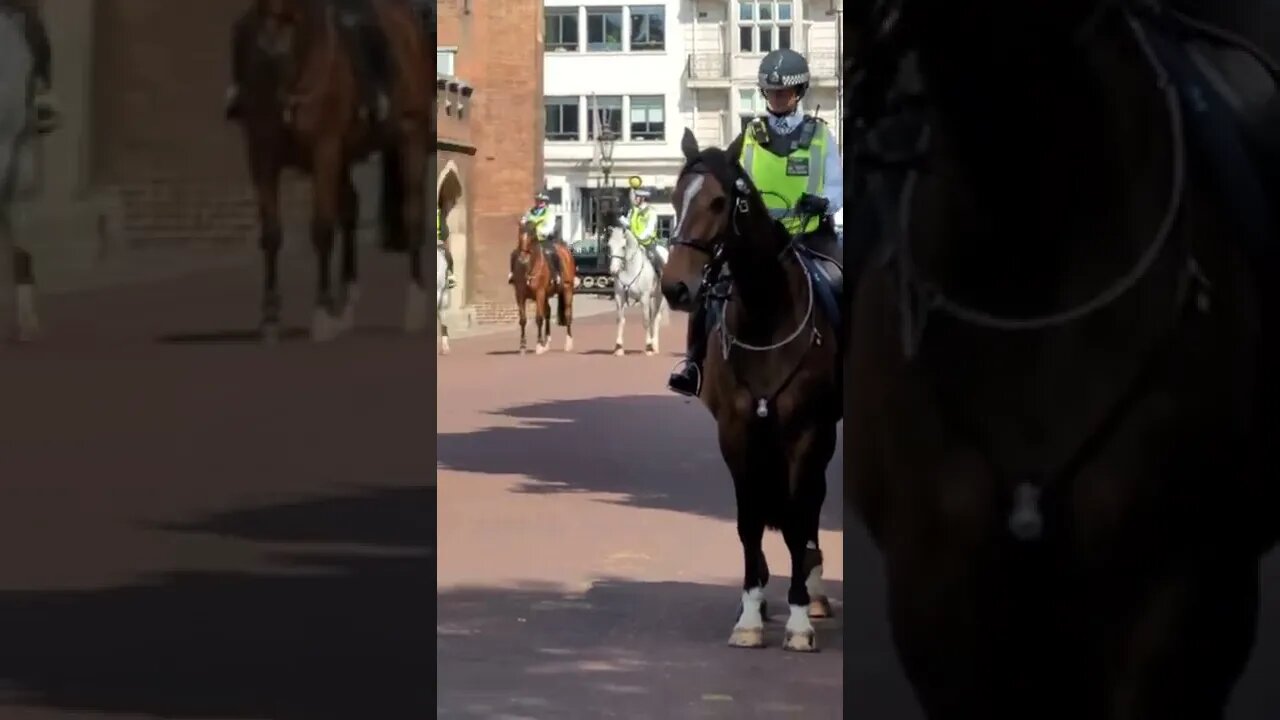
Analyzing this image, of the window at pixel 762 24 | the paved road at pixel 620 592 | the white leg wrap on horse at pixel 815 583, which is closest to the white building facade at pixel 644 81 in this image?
the window at pixel 762 24

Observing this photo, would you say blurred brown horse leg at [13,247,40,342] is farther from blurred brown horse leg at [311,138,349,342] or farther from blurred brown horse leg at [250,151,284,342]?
blurred brown horse leg at [311,138,349,342]

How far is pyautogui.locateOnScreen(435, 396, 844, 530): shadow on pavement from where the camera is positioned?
33.0 feet

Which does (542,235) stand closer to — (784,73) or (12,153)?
(784,73)

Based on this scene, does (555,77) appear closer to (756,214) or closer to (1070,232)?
(756,214)

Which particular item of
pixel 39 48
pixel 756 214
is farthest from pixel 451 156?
pixel 39 48

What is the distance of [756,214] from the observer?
19.4 ft

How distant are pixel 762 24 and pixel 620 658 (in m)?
40.5

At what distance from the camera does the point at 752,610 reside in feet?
20.5

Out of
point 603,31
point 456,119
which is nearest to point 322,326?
point 456,119

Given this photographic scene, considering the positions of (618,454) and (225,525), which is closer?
(225,525)

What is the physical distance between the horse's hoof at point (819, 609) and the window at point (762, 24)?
38681 mm

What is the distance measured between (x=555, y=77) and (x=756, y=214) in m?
43.0

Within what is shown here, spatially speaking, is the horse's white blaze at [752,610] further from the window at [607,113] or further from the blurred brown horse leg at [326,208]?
the window at [607,113]

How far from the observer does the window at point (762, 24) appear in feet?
147
